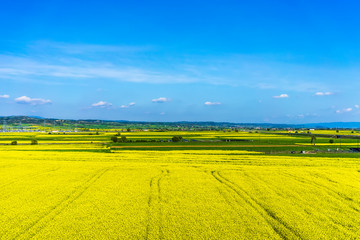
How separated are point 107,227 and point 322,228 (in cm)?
1047

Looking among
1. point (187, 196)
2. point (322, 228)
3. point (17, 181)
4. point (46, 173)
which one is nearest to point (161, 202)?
point (187, 196)

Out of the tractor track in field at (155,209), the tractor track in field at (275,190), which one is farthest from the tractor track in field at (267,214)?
the tractor track in field at (155,209)

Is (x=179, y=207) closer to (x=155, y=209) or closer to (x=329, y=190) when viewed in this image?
(x=155, y=209)

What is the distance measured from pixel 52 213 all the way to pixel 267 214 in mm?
11852

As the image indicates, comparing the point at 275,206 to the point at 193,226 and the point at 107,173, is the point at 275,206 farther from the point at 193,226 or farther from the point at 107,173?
the point at 107,173

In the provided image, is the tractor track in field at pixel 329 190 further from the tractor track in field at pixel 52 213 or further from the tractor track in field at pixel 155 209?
the tractor track in field at pixel 52 213

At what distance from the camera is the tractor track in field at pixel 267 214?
1212cm

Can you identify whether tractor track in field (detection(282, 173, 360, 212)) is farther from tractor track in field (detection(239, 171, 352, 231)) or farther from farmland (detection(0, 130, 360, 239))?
tractor track in field (detection(239, 171, 352, 231))

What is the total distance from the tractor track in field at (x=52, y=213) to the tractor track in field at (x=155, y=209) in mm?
5035

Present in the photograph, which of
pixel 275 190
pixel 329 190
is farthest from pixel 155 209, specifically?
pixel 329 190

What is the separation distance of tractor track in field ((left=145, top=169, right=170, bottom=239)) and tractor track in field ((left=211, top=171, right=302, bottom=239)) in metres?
5.44

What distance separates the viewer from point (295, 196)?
18.0m

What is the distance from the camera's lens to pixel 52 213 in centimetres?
1445

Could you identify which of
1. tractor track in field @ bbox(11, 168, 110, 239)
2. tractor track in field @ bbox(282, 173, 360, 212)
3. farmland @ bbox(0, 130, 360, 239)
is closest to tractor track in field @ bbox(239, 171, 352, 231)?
farmland @ bbox(0, 130, 360, 239)
